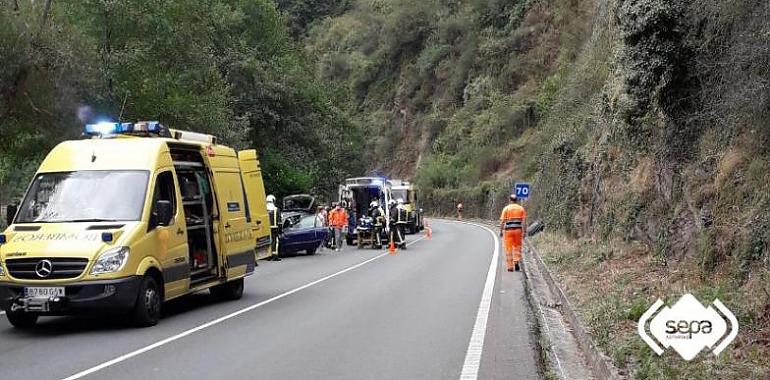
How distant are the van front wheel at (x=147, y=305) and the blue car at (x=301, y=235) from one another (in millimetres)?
14167

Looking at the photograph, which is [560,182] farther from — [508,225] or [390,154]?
[390,154]

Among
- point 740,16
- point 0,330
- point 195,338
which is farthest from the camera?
point 740,16

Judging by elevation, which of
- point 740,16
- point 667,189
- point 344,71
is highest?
point 344,71

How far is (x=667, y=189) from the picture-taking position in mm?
16094

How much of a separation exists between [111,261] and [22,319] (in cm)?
177

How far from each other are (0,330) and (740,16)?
1150cm

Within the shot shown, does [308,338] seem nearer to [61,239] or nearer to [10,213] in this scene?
[61,239]

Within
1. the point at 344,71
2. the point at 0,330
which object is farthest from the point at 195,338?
the point at 344,71

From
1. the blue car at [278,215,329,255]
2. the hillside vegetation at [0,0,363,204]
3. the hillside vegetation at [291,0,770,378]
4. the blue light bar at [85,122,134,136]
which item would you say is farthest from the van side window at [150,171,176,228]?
the blue car at [278,215,329,255]

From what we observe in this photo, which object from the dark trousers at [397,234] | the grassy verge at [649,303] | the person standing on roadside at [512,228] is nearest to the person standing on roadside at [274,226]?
the dark trousers at [397,234]

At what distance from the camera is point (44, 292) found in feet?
34.2

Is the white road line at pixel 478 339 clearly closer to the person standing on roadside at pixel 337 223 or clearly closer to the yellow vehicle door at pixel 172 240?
the yellow vehicle door at pixel 172 240

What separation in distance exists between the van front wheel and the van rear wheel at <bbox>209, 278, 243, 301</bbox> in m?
2.81

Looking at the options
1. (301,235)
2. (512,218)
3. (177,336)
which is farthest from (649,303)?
(301,235)
